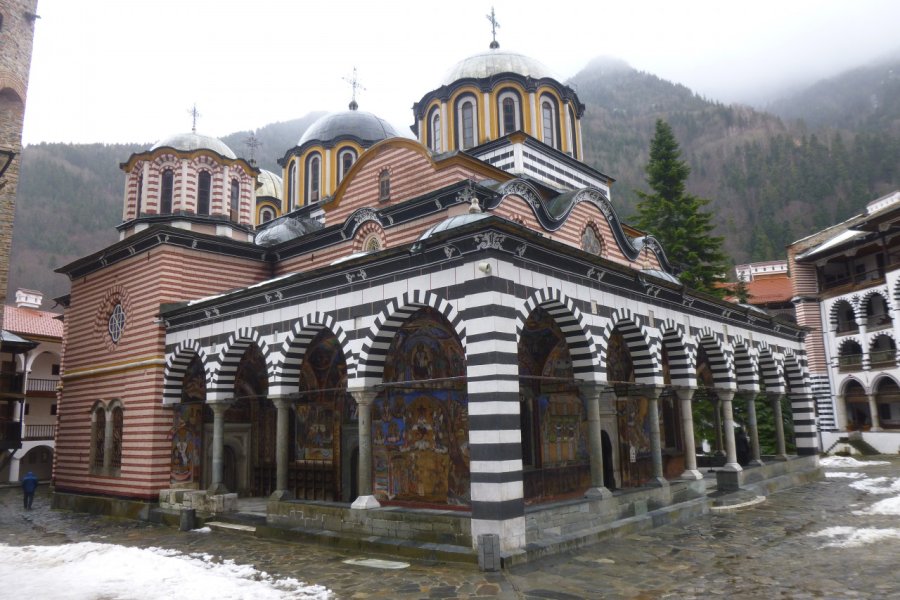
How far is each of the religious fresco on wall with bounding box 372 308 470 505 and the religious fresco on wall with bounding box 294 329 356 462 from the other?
56.6 inches

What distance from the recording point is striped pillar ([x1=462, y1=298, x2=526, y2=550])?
876 cm

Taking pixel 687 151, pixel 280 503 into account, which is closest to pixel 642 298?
pixel 280 503

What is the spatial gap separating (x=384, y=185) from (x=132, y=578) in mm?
10366

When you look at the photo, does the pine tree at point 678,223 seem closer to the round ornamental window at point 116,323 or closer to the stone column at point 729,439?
the stone column at point 729,439

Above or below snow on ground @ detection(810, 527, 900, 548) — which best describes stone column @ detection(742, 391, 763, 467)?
above

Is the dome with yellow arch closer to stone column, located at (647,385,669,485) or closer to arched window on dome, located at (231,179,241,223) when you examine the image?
arched window on dome, located at (231,179,241,223)

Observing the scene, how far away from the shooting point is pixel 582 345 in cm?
1105

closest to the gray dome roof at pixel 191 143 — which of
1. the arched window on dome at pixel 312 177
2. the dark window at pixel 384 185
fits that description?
the arched window on dome at pixel 312 177

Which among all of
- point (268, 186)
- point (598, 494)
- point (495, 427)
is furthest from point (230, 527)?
point (268, 186)

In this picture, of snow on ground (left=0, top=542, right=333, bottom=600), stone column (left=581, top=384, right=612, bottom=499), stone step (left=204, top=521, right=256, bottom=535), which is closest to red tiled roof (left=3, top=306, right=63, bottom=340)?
stone step (left=204, top=521, right=256, bottom=535)

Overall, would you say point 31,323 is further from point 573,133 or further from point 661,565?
point 661,565

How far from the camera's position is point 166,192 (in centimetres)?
1833

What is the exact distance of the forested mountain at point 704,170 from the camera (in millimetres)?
64250

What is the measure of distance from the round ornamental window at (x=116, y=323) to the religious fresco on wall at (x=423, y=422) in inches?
303
